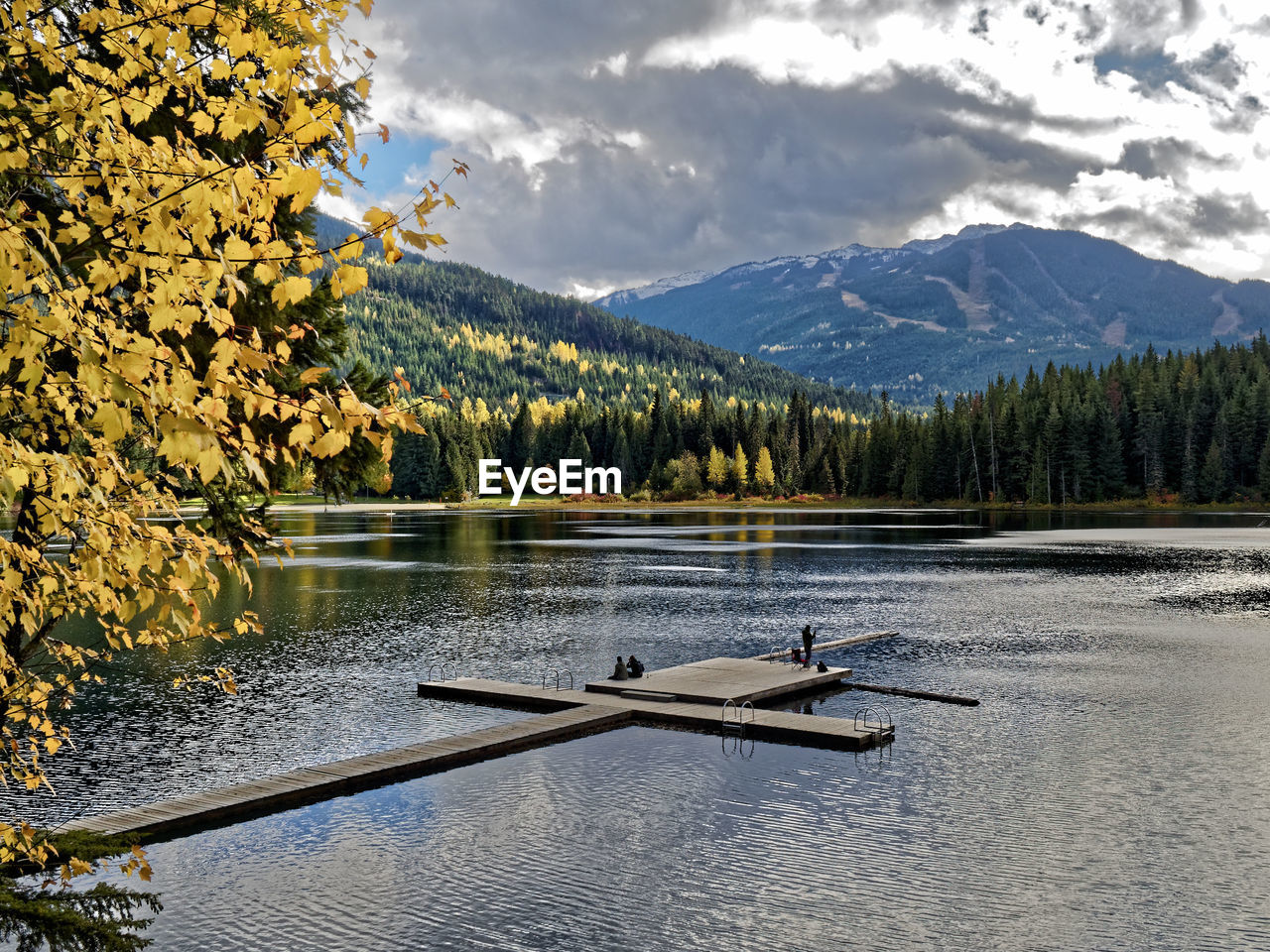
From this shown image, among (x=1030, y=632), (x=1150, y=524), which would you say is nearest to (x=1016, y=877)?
(x=1030, y=632)

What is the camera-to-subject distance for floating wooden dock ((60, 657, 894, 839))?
20.1 meters

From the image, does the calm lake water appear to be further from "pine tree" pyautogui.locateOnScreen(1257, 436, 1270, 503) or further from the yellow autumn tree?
"pine tree" pyautogui.locateOnScreen(1257, 436, 1270, 503)

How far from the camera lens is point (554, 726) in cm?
2738

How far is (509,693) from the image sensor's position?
31.8 m

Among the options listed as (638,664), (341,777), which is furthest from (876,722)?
(341,777)

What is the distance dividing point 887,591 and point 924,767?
38.4 metres

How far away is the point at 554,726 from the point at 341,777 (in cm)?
655

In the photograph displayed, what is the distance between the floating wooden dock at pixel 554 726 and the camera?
2006cm

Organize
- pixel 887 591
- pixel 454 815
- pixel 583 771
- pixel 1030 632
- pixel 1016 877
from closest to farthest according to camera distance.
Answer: pixel 1016 877, pixel 454 815, pixel 583 771, pixel 1030 632, pixel 887 591

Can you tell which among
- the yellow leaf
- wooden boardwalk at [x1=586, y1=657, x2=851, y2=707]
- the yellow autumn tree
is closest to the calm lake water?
wooden boardwalk at [x1=586, y1=657, x2=851, y2=707]

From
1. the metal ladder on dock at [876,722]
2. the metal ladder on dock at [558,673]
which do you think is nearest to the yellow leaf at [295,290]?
the metal ladder on dock at [876,722]

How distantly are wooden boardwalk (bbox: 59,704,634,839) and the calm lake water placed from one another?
488mm

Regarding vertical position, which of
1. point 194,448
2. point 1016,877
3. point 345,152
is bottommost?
point 1016,877

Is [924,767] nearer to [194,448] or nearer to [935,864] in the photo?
[935,864]
